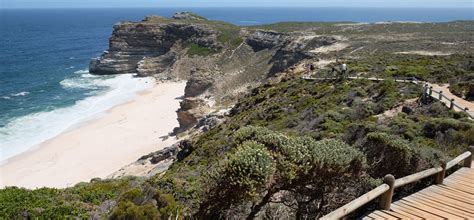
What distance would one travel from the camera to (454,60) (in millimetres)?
32031

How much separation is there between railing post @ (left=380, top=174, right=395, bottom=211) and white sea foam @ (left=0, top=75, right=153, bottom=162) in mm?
30604

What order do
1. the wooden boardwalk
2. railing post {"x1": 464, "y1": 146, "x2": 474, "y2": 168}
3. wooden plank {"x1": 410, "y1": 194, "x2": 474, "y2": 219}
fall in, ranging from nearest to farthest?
the wooden boardwalk < wooden plank {"x1": 410, "y1": 194, "x2": 474, "y2": 219} < railing post {"x1": 464, "y1": 146, "x2": 474, "y2": 168}

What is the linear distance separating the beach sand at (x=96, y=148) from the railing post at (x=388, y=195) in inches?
916

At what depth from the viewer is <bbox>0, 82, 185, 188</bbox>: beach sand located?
Result: 28.4 meters

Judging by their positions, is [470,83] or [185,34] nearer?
[470,83]

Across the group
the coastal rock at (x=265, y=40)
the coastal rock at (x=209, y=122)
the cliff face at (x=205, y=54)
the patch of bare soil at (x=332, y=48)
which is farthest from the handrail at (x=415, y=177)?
the coastal rock at (x=265, y=40)

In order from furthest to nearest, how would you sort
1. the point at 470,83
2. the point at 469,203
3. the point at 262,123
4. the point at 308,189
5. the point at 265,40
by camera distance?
the point at 265,40 < the point at 262,123 < the point at 470,83 < the point at 308,189 < the point at 469,203

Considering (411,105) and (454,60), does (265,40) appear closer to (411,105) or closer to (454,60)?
(454,60)

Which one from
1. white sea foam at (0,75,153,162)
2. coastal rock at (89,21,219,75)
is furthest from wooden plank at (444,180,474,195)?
coastal rock at (89,21,219,75)

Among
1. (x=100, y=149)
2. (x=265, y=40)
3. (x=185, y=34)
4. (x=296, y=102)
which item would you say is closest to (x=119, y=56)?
(x=185, y=34)

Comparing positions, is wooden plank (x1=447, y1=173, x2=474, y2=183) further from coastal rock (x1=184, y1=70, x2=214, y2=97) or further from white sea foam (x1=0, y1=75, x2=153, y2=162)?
coastal rock (x1=184, y1=70, x2=214, y2=97)

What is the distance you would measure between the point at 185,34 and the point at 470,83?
Result: 60.2 m

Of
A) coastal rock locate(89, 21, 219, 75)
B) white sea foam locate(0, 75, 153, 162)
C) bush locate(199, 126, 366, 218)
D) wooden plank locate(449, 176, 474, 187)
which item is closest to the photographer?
bush locate(199, 126, 366, 218)

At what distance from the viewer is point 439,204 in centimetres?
792
